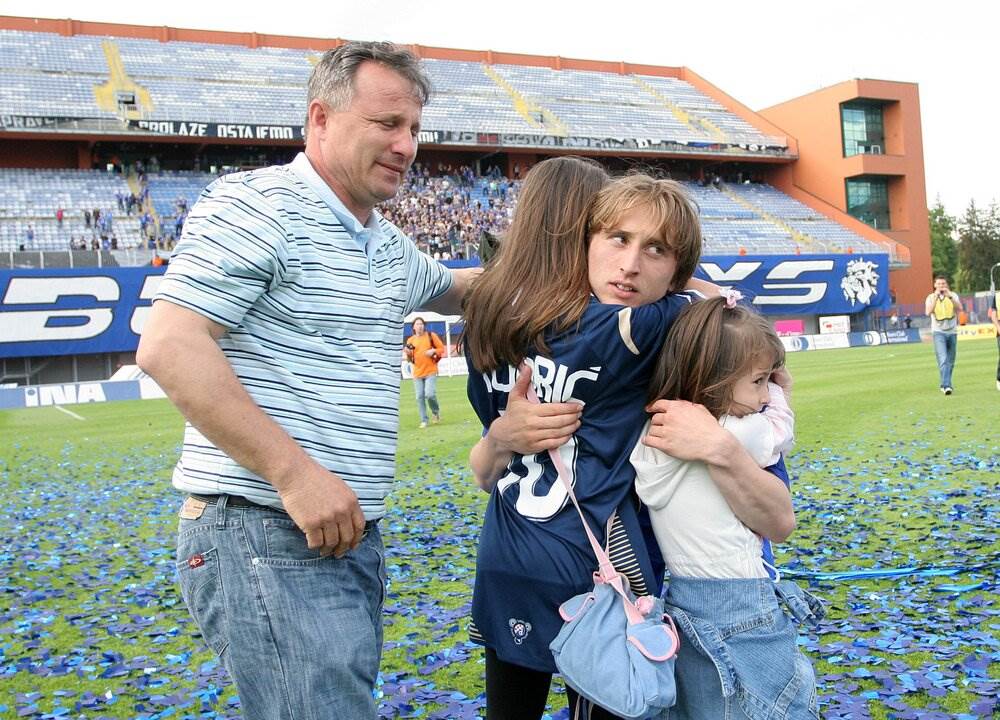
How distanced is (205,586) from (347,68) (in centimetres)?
139

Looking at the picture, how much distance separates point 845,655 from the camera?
4.40 metres

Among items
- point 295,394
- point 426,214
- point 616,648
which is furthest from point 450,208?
point 616,648

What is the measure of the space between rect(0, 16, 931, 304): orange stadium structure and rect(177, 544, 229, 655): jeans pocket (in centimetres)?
3684

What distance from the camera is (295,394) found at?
224 centimetres

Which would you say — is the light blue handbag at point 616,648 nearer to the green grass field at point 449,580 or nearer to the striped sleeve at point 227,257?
the striped sleeve at point 227,257

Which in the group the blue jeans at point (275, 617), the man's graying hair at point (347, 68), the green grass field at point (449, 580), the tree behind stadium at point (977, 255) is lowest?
the green grass field at point (449, 580)

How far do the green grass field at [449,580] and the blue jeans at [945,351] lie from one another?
6.79 ft

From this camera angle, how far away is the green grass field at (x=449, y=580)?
4227mm

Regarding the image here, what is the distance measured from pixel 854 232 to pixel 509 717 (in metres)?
51.8

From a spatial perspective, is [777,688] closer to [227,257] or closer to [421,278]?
[421,278]

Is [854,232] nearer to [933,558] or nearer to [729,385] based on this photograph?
[933,558]

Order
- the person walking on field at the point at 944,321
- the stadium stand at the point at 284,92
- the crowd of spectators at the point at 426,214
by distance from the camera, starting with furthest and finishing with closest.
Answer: the stadium stand at the point at 284,92, the crowd of spectators at the point at 426,214, the person walking on field at the point at 944,321

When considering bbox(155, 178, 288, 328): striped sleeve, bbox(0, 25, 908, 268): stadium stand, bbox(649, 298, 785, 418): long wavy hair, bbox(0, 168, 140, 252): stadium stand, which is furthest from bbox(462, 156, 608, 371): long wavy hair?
bbox(0, 168, 140, 252): stadium stand

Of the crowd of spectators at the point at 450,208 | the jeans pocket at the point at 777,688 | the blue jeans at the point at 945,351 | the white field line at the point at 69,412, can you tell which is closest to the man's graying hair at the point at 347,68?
the jeans pocket at the point at 777,688
